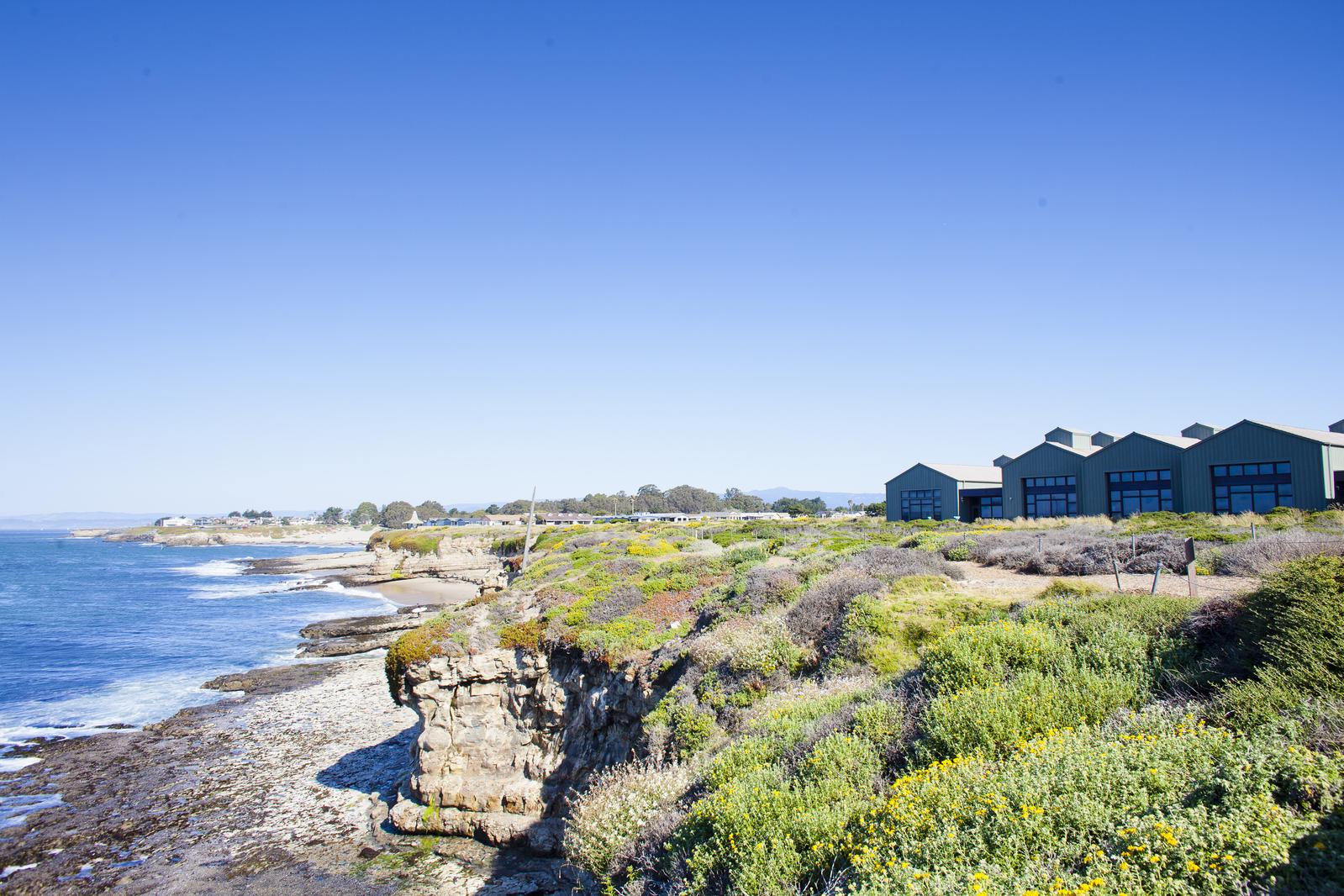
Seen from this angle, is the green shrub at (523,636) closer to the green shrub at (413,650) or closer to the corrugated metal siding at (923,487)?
the green shrub at (413,650)

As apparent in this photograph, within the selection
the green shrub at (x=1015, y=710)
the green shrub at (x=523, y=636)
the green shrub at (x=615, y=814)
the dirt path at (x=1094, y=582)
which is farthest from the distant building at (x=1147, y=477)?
the green shrub at (x=615, y=814)

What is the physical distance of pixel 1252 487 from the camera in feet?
104

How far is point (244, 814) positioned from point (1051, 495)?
137 feet

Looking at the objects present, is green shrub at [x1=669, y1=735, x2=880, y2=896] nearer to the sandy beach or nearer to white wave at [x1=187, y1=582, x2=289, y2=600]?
the sandy beach

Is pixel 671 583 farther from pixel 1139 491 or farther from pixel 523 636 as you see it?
pixel 1139 491

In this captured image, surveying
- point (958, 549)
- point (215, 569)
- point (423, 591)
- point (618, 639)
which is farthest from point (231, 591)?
→ point (958, 549)

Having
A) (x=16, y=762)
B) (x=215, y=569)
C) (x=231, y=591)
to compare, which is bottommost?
(x=215, y=569)

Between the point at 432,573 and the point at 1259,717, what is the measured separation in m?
79.7

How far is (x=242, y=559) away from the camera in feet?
378

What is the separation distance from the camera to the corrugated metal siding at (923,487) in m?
47.5

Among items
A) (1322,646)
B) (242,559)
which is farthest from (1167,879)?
(242,559)

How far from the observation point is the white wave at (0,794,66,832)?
18.6 m

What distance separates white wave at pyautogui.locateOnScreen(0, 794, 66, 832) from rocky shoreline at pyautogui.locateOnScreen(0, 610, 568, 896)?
0.62 feet

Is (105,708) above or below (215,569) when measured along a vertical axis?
above
